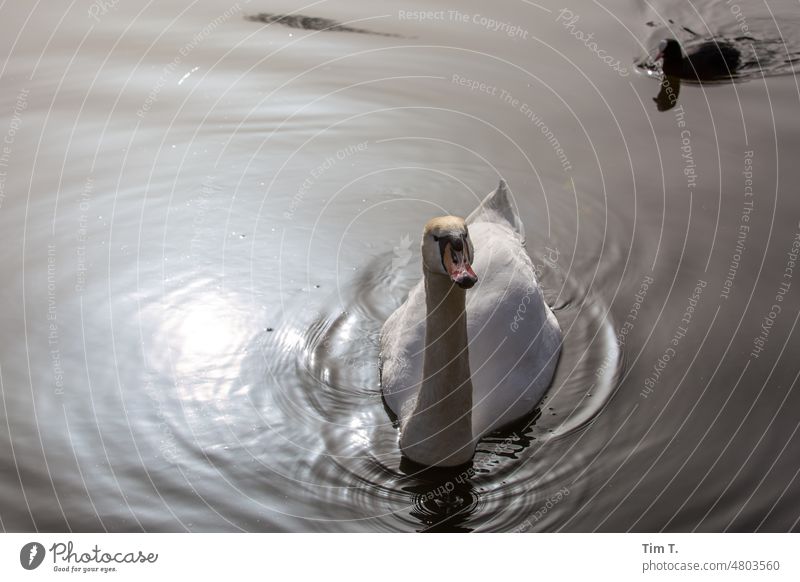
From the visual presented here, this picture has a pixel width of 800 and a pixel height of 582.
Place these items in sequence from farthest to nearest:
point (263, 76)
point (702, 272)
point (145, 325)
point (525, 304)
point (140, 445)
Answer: point (263, 76) → point (702, 272) → point (145, 325) → point (525, 304) → point (140, 445)

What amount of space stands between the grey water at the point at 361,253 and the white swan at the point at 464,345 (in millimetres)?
184

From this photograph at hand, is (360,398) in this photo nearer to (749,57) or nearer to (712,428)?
(712,428)

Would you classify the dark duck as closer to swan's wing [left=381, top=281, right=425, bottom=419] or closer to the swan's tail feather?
the swan's tail feather

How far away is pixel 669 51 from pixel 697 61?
346mm

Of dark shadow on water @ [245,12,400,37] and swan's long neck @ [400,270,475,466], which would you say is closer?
swan's long neck @ [400,270,475,466]

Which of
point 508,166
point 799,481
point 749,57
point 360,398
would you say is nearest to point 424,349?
point 360,398

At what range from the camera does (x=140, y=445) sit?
18.8 ft

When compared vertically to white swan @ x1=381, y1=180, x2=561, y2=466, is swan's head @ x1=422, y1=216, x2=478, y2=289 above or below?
above

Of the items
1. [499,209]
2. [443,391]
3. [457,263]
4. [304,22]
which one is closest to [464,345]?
[443,391]

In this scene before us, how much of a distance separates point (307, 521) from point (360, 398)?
3.57ft

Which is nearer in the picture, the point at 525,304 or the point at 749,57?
the point at 525,304

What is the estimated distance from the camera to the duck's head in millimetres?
10469

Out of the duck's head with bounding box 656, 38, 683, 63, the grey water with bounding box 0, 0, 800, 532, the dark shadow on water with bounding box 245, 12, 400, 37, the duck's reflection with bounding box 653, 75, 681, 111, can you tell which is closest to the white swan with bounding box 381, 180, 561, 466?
the grey water with bounding box 0, 0, 800, 532

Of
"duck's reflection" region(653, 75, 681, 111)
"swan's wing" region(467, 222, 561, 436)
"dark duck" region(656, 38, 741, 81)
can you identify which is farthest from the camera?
"dark duck" region(656, 38, 741, 81)
